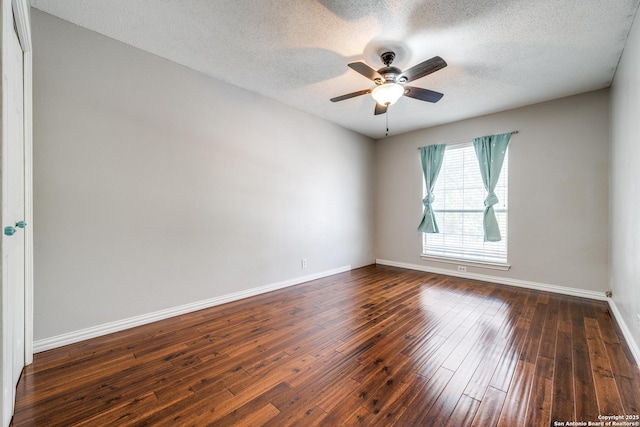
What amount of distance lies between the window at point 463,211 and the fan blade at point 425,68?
2701mm

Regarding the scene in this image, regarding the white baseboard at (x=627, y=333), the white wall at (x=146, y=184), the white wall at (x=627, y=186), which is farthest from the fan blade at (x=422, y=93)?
the white baseboard at (x=627, y=333)

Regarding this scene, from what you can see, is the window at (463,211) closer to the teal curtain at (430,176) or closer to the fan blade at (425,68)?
the teal curtain at (430,176)

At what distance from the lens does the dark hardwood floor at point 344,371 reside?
1.46 metres

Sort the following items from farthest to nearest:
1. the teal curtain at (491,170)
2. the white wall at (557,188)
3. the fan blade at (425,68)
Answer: the teal curtain at (491,170)
the white wall at (557,188)
the fan blade at (425,68)

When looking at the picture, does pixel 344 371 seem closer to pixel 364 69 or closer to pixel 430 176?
pixel 364 69

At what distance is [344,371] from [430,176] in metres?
3.92

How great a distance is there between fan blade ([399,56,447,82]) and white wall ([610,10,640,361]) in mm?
1482

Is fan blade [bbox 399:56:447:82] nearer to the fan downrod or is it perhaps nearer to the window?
the fan downrod

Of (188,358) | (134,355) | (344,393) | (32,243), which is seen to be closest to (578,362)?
(344,393)

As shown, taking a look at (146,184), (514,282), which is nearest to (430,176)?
(514,282)

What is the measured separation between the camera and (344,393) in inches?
63.7

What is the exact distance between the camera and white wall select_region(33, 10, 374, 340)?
2.13m

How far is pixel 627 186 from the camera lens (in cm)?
232

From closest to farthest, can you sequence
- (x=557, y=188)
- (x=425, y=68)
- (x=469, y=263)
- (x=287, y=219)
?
(x=425, y=68) < (x=557, y=188) < (x=287, y=219) < (x=469, y=263)
